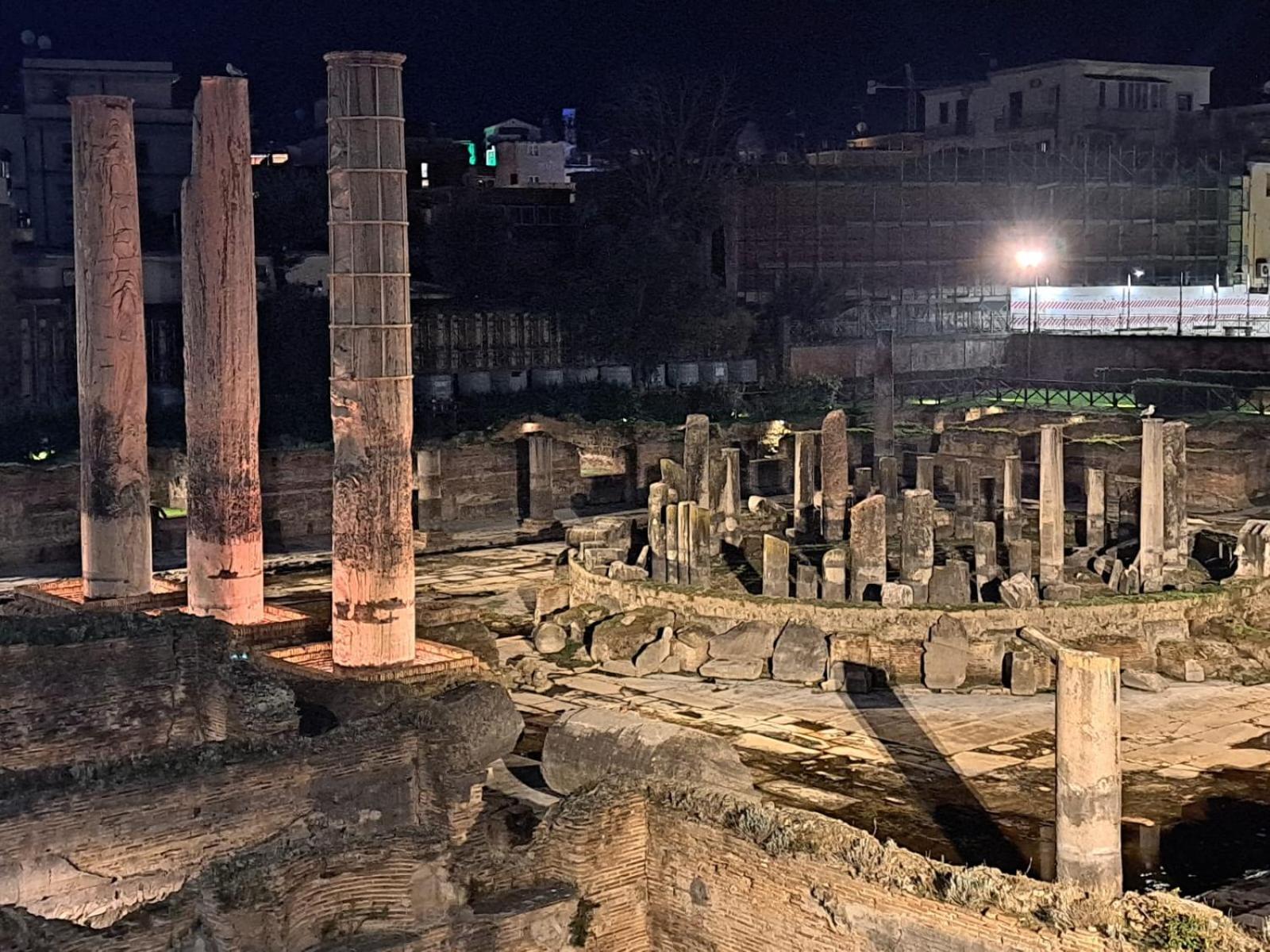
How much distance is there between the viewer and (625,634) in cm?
2384

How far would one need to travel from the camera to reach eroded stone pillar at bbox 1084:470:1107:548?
88.9 feet

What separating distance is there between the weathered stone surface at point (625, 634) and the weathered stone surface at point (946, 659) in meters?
3.47

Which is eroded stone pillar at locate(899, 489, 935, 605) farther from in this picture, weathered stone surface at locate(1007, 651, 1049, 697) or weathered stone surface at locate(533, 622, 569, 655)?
weathered stone surface at locate(533, 622, 569, 655)

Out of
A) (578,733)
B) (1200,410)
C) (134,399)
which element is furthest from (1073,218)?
(578,733)

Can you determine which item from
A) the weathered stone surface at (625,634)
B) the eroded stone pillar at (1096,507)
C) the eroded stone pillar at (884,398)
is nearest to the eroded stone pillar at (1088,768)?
the weathered stone surface at (625,634)

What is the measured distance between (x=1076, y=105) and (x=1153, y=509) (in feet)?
125

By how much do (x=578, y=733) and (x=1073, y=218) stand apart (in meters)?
41.0

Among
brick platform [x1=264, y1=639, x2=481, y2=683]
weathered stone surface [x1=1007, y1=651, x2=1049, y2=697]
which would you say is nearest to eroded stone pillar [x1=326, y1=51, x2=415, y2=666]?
brick platform [x1=264, y1=639, x2=481, y2=683]

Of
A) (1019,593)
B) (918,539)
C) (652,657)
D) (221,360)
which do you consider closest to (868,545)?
(918,539)

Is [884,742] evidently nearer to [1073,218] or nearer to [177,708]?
[177,708]

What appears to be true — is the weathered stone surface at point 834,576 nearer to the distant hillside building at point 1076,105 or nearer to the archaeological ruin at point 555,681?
the archaeological ruin at point 555,681

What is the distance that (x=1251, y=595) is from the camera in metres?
23.9

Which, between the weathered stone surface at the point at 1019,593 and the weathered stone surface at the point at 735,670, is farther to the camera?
the weathered stone surface at the point at 1019,593

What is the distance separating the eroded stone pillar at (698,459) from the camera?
2881 centimetres
